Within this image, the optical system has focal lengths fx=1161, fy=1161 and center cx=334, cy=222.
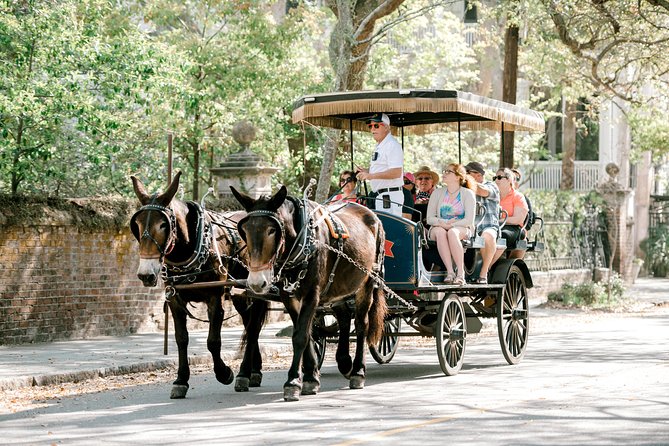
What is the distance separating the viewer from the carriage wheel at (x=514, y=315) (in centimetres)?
1423

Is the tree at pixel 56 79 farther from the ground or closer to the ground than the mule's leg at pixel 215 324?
farther from the ground

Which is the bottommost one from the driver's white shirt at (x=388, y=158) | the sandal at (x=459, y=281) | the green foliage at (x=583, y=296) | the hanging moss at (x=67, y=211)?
the green foliage at (x=583, y=296)

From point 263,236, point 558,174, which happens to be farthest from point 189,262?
point 558,174

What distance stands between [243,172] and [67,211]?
3.52 metres

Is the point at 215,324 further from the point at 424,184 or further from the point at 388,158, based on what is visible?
the point at 424,184

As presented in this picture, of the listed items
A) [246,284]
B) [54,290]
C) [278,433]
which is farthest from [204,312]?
[278,433]

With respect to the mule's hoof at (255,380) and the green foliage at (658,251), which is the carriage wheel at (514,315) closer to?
the mule's hoof at (255,380)

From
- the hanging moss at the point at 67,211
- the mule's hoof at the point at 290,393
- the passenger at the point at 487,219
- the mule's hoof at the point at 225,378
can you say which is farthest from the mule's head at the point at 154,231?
the hanging moss at the point at 67,211

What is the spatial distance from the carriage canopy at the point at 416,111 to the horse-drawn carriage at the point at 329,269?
0.6 inches

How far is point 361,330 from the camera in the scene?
1219 centimetres

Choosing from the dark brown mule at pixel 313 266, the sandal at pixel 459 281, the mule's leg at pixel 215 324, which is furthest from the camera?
the sandal at pixel 459 281

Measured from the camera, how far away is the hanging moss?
52.2 ft

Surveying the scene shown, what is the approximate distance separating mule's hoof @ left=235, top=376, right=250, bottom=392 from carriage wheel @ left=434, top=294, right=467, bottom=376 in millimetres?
2258

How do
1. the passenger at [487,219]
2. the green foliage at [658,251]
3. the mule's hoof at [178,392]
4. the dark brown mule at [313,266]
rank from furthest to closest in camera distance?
the green foliage at [658,251] < the passenger at [487,219] < the mule's hoof at [178,392] < the dark brown mule at [313,266]
